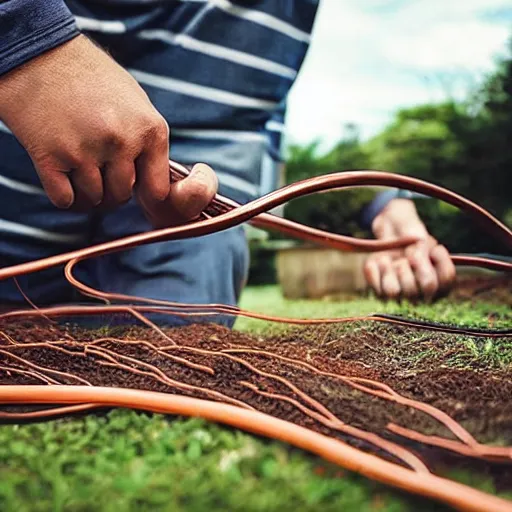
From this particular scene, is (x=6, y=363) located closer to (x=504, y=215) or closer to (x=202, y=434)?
(x=202, y=434)

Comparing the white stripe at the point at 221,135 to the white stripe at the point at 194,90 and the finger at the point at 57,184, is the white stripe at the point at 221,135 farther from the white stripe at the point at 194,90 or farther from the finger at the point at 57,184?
the finger at the point at 57,184

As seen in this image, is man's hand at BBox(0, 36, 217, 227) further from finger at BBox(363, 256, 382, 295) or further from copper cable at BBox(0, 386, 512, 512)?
finger at BBox(363, 256, 382, 295)

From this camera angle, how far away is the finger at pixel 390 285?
1110 millimetres

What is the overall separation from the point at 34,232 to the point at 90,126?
0.42m

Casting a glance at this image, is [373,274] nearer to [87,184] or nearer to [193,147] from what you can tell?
[193,147]

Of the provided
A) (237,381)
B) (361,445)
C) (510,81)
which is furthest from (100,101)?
(510,81)

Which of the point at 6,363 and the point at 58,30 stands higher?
the point at 58,30

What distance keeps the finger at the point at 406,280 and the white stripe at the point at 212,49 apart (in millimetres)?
391

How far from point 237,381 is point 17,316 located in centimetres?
26

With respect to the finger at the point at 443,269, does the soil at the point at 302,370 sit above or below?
above

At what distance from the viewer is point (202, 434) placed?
1.34 feet

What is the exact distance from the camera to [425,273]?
1.05 m

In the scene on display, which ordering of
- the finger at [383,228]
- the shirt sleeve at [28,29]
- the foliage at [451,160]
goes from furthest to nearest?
the foliage at [451,160] < the finger at [383,228] < the shirt sleeve at [28,29]

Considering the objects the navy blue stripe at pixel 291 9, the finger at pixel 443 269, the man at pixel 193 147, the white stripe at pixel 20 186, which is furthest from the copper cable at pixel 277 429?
the navy blue stripe at pixel 291 9
